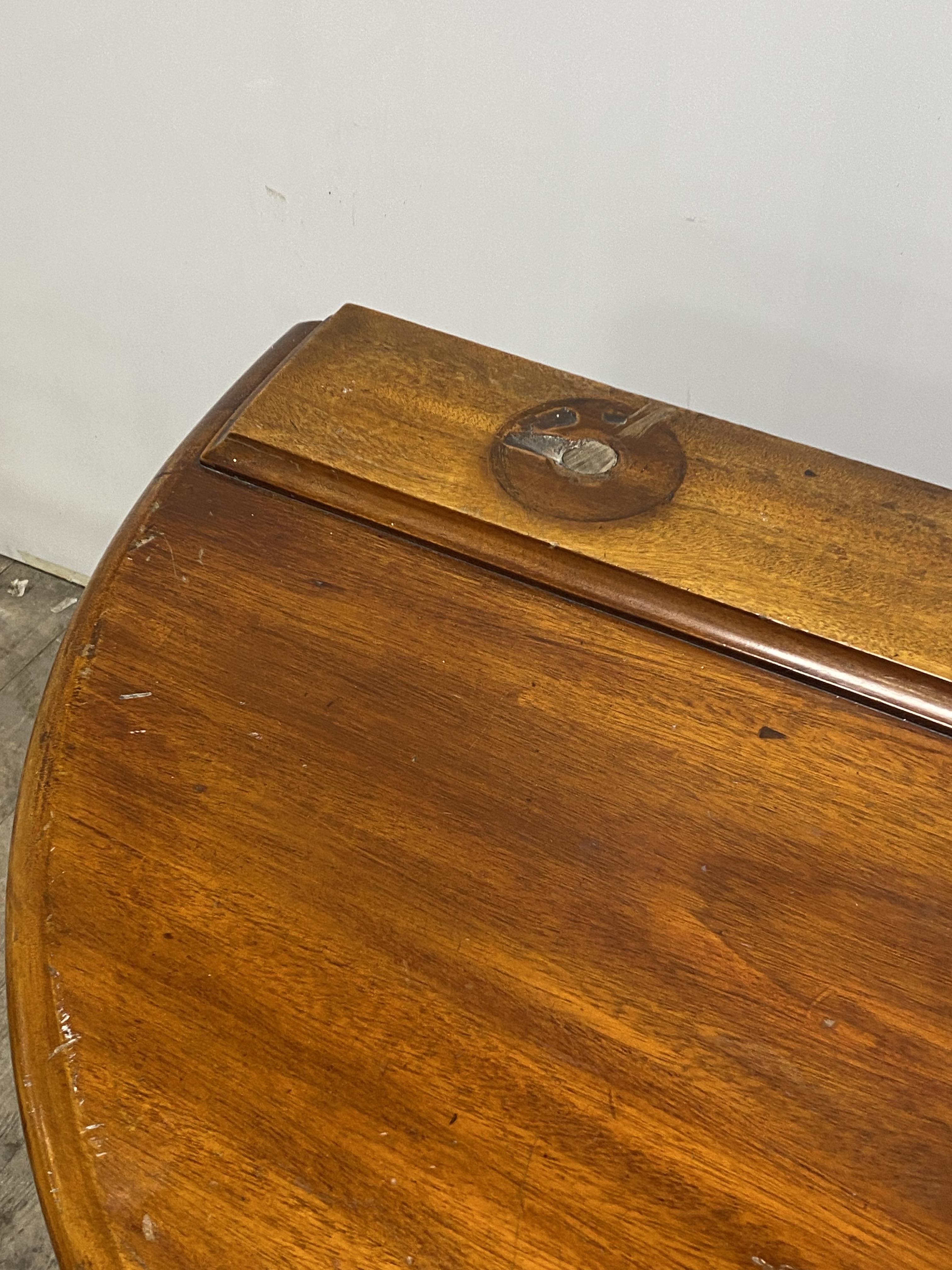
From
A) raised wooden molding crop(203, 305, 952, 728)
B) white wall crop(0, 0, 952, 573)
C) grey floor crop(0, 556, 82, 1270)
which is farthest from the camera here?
grey floor crop(0, 556, 82, 1270)

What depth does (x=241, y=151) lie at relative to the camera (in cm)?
112

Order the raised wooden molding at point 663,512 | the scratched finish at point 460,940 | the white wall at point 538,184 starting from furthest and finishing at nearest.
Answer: the white wall at point 538,184 < the raised wooden molding at point 663,512 < the scratched finish at point 460,940

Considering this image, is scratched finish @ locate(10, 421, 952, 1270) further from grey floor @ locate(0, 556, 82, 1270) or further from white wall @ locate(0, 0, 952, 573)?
grey floor @ locate(0, 556, 82, 1270)

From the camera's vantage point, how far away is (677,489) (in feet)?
2.26

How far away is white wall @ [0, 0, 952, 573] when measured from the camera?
0.83 metres

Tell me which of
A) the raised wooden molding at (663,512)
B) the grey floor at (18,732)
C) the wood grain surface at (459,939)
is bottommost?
the grey floor at (18,732)

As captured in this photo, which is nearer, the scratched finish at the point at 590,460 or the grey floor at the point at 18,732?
the scratched finish at the point at 590,460

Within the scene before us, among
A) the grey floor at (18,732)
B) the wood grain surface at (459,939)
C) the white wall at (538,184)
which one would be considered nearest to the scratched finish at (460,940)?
the wood grain surface at (459,939)

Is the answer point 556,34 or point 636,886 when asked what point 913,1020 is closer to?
point 636,886

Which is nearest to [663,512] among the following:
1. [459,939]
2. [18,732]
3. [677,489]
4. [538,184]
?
[677,489]

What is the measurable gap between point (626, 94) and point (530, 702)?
566mm

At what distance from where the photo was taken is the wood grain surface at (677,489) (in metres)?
0.63

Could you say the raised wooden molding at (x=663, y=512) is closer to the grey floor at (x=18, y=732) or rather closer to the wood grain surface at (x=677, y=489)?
the wood grain surface at (x=677, y=489)

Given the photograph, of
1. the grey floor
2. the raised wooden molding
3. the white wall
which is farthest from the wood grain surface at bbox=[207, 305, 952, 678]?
the grey floor
